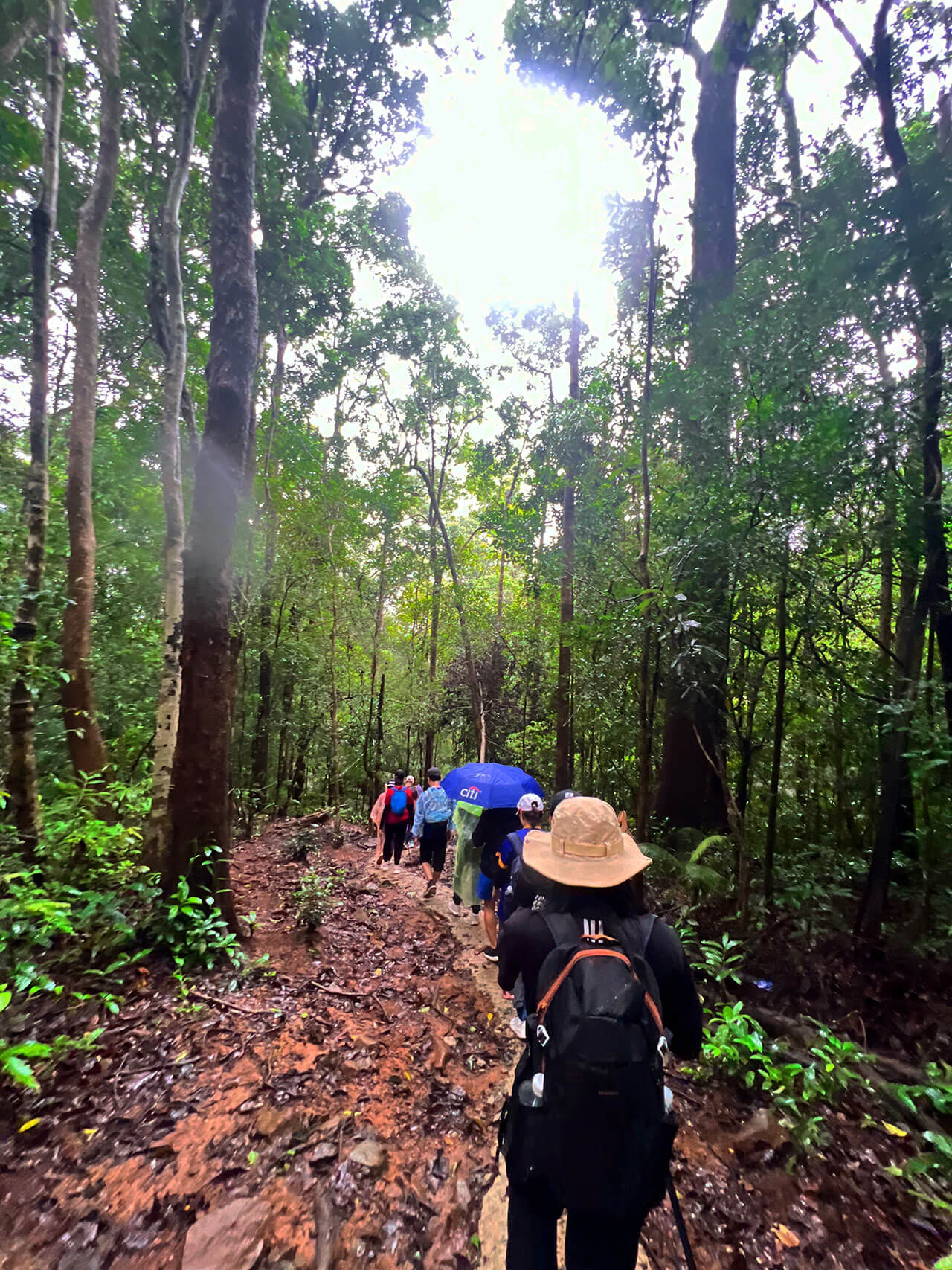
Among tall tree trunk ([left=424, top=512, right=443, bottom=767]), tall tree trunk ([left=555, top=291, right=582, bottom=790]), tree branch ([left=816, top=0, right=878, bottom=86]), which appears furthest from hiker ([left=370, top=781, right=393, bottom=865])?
tree branch ([left=816, top=0, right=878, bottom=86])

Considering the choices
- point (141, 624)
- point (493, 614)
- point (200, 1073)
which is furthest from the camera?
point (493, 614)

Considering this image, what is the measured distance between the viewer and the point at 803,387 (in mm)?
5102

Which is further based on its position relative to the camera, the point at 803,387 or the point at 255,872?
the point at 255,872

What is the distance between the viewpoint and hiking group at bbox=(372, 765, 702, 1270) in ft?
5.22

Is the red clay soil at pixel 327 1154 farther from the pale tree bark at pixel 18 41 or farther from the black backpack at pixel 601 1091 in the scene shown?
the pale tree bark at pixel 18 41

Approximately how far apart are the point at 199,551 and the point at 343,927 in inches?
174

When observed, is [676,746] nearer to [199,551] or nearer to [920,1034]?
[920,1034]

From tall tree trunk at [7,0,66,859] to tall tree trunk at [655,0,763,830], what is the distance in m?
6.16

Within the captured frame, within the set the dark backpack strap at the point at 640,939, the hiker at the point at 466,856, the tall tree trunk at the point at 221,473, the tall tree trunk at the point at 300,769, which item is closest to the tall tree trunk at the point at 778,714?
the hiker at the point at 466,856

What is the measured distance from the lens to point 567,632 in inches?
409

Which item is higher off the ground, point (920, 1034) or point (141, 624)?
point (141, 624)

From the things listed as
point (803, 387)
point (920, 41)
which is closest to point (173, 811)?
point (803, 387)

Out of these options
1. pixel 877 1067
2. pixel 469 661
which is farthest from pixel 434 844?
pixel 469 661

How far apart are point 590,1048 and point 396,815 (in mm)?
7667
